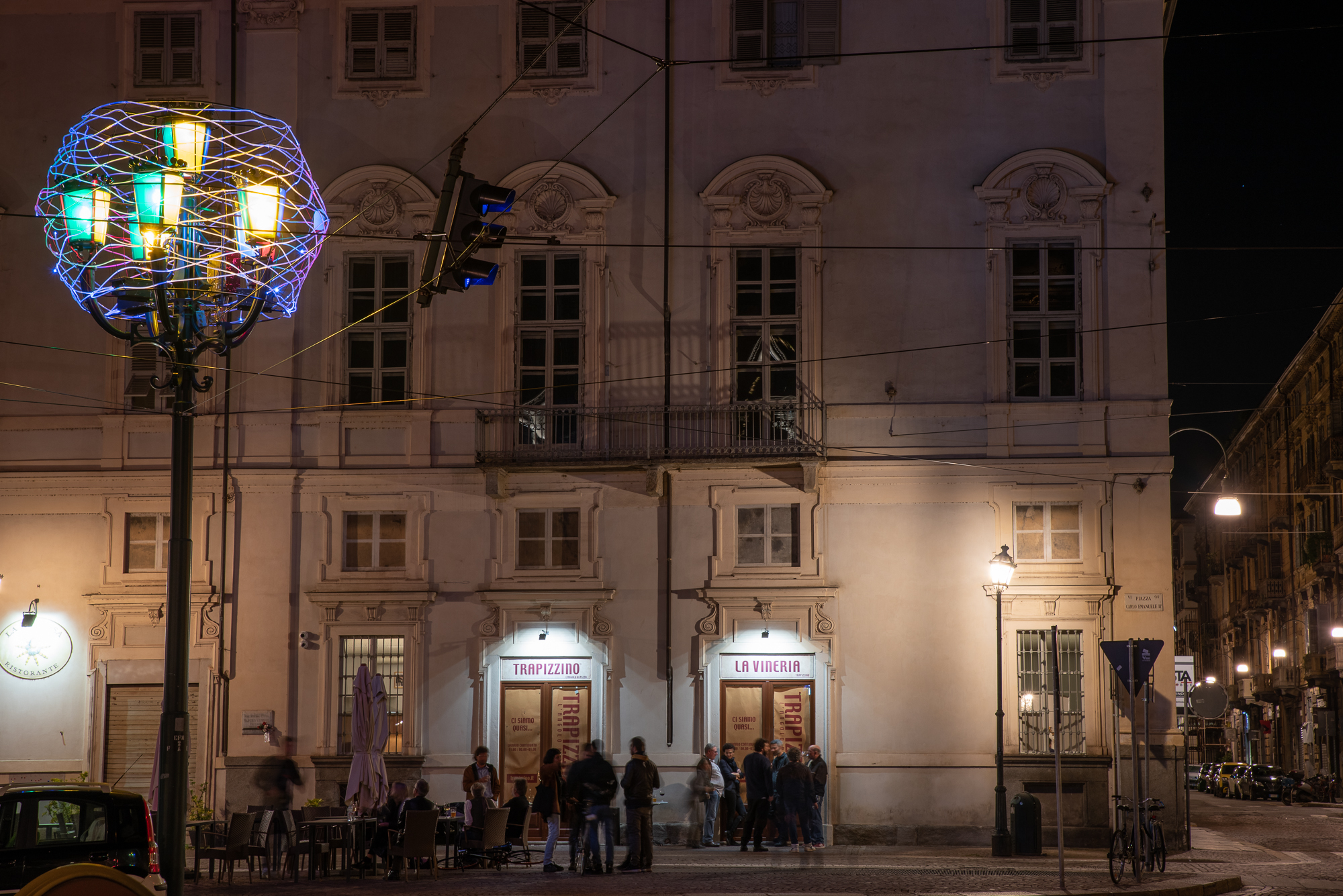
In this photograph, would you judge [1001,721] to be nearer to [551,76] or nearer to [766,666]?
[766,666]

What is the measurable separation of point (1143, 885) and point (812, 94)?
13.2 m

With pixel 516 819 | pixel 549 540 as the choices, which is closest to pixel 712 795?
pixel 516 819

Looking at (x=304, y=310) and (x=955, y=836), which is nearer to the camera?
(x=955, y=836)

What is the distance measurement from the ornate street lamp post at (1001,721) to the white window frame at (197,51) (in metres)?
14.7

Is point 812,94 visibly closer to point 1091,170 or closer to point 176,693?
point 1091,170

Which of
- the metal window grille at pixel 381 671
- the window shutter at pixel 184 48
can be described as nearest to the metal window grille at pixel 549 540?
the metal window grille at pixel 381 671

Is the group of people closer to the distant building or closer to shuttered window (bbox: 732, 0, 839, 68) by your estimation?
shuttered window (bbox: 732, 0, 839, 68)

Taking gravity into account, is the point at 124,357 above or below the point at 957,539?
above

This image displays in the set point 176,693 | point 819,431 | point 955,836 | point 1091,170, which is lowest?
point 955,836

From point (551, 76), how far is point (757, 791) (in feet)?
38.8

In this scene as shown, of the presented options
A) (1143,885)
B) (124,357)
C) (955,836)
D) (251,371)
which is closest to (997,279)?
(955,836)

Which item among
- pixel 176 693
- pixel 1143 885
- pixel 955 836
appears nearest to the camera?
pixel 176 693

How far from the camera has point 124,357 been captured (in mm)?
23422

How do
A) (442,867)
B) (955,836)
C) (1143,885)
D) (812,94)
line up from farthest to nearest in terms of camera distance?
(812,94), (955,836), (442,867), (1143,885)
